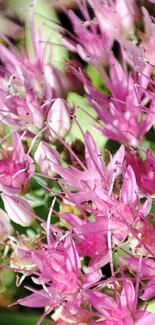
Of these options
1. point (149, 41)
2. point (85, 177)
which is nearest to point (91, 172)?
point (85, 177)

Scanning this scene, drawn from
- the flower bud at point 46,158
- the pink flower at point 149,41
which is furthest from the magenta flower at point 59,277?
the pink flower at point 149,41

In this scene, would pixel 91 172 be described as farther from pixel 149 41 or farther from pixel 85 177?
pixel 149 41

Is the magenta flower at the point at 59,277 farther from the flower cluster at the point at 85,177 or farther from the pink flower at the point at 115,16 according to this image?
the pink flower at the point at 115,16

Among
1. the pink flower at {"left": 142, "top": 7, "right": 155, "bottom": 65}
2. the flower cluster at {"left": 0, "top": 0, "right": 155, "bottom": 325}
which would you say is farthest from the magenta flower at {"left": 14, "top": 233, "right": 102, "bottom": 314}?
the pink flower at {"left": 142, "top": 7, "right": 155, "bottom": 65}

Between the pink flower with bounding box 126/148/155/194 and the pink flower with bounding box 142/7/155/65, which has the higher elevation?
the pink flower with bounding box 142/7/155/65

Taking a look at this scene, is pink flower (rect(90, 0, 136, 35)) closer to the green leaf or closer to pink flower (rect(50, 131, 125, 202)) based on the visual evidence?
the green leaf

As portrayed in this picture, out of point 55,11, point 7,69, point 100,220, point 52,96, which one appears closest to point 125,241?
point 100,220
